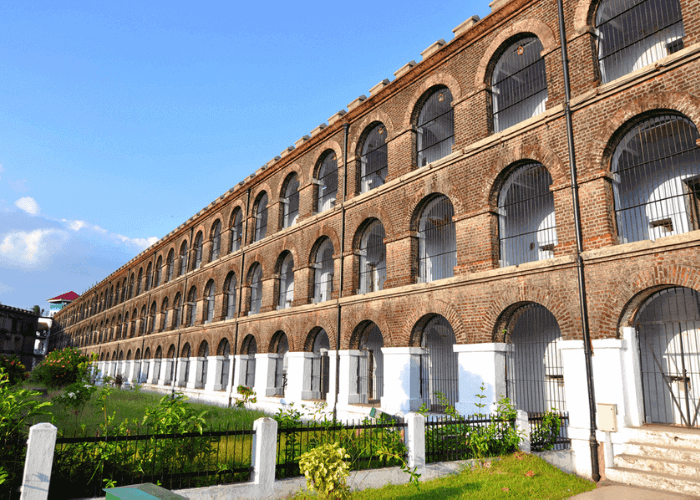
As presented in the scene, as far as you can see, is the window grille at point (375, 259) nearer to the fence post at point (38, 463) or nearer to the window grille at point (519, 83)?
the window grille at point (519, 83)

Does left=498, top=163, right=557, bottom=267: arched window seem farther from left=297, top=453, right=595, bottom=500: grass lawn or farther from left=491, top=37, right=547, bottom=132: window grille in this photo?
left=297, top=453, right=595, bottom=500: grass lawn

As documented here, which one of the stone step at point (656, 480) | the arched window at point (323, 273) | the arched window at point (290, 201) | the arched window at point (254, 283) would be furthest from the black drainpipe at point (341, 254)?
the stone step at point (656, 480)

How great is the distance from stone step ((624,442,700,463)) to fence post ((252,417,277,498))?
267 inches

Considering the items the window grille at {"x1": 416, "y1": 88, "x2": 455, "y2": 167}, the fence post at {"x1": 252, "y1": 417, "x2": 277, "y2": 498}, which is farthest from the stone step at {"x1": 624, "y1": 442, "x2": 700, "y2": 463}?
the window grille at {"x1": 416, "y1": 88, "x2": 455, "y2": 167}

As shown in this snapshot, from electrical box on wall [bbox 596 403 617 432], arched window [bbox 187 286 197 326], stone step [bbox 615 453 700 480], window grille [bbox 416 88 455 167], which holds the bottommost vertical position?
stone step [bbox 615 453 700 480]

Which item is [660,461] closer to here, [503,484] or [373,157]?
[503,484]

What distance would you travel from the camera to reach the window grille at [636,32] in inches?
463

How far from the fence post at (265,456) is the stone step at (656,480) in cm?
650

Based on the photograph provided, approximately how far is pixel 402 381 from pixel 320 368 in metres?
7.55

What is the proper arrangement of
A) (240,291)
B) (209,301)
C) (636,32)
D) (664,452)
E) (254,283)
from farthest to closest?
(209,301) < (254,283) < (240,291) < (636,32) < (664,452)

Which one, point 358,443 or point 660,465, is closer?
point 660,465

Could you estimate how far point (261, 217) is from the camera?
24.9m

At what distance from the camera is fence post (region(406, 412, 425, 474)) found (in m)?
8.93

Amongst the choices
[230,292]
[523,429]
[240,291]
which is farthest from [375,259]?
[523,429]
